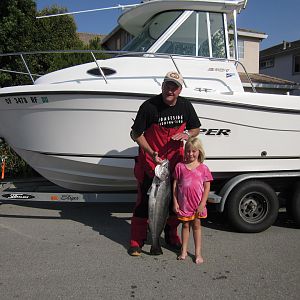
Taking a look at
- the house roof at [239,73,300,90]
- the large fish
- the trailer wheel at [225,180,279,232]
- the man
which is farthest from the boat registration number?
the house roof at [239,73,300,90]

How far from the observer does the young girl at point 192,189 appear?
3998 millimetres

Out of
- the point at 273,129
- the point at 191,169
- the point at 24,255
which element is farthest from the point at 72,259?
the point at 273,129

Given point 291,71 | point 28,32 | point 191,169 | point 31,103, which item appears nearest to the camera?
point 191,169

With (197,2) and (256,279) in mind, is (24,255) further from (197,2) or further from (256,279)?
(197,2)

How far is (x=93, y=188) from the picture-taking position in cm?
559

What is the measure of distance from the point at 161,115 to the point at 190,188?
80cm

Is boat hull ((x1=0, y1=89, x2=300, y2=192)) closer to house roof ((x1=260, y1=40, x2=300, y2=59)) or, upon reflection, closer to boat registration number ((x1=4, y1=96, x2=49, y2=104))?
boat registration number ((x1=4, y1=96, x2=49, y2=104))

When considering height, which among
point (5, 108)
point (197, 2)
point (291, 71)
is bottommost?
point (5, 108)

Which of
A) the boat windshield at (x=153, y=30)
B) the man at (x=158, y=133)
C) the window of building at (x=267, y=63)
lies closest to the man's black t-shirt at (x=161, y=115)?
the man at (x=158, y=133)

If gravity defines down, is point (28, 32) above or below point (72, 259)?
above

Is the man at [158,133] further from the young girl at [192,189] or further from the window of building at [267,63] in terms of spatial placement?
the window of building at [267,63]

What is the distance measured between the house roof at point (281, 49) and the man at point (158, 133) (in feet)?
89.2

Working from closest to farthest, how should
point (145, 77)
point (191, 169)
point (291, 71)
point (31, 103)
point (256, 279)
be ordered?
point (256, 279) → point (191, 169) → point (31, 103) → point (145, 77) → point (291, 71)

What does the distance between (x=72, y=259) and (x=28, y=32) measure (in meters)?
8.01
